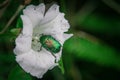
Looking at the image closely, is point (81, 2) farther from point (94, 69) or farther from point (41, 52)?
point (41, 52)

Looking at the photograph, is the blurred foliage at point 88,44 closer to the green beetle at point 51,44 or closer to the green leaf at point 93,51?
the green leaf at point 93,51

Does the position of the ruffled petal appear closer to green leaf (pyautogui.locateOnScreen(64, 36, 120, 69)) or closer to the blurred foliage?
the blurred foliage

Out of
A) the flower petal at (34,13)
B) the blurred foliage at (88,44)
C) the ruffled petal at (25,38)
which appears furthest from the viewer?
the blurred foliage at (88,44)

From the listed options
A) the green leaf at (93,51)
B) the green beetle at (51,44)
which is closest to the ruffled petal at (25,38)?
the green beetle at (51,44)

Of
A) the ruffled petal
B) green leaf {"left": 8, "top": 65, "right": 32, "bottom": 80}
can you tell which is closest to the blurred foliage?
green leaf {"left": 8, "top": 65, "right": 32, "bottom": 80}

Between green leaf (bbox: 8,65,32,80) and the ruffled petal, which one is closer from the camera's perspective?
the ruffled petal
